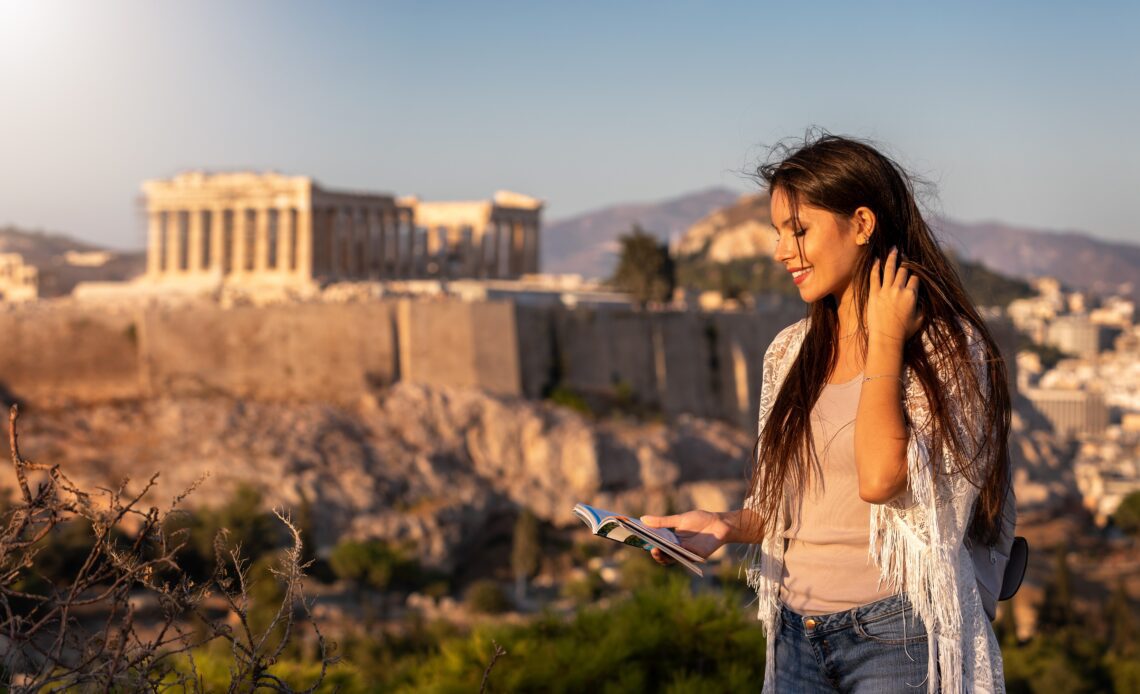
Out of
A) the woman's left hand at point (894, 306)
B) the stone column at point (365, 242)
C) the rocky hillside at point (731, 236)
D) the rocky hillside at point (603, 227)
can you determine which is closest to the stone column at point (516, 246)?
the stone column at point (365, 242)

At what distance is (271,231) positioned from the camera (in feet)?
110

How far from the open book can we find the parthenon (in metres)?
29.8

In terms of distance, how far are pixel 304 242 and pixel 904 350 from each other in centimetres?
3085

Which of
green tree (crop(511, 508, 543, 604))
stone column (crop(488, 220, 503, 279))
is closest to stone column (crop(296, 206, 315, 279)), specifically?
stone column (crop(488, 220, 503, 279))

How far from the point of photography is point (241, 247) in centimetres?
3319

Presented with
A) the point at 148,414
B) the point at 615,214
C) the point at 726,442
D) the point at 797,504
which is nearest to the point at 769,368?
the point at 797,504

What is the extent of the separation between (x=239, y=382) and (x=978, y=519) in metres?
24.7

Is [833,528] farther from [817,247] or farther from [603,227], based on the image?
[603,227]

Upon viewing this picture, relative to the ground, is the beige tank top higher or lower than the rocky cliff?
higher

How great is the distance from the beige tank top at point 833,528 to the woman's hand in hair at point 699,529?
8.8 inches

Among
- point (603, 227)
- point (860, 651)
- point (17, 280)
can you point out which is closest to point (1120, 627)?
point (860, 651)

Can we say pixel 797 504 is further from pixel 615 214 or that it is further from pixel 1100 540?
pixel 615 214

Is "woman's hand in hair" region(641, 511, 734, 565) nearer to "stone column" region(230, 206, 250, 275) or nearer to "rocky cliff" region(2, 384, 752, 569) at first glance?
"rocky cliff" region(2, 384, 752, 569)

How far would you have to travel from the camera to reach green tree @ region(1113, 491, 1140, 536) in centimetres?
3756
